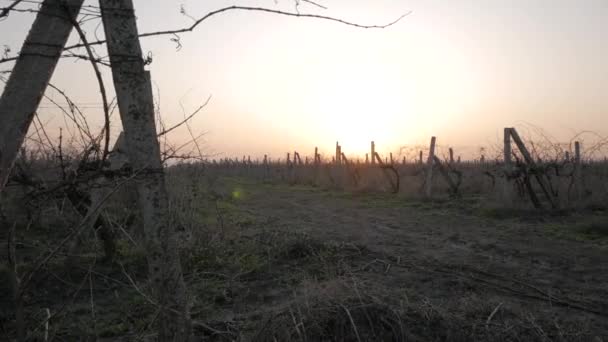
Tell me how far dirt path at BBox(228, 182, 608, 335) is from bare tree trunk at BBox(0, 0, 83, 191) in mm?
3206

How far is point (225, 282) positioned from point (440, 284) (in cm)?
215

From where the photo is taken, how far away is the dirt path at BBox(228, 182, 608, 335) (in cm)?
396

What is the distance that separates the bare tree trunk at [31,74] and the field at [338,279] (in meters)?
0.44

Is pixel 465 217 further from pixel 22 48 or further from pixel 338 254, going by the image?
pixel 22 48

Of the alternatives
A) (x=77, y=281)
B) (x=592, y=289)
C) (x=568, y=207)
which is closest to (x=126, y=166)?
(x=77, y=281)

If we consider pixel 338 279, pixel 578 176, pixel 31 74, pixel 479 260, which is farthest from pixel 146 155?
pixel 578 176

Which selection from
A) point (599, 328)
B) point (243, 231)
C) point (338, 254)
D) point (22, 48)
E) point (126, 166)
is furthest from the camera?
point (243, 231)

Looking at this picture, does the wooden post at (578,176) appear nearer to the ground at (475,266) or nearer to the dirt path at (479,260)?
the ground at (475,266)

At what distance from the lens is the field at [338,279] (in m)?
2.80

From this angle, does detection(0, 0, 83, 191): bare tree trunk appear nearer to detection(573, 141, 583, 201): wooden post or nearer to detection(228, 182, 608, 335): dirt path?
detection(228, 182, 608, 335): dirt path

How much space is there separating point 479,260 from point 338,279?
9.72 feet

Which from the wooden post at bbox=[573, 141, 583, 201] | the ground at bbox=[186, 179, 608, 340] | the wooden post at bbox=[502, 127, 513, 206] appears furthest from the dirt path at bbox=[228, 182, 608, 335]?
the wooden post at bbox=[573, 141, 583, 201]

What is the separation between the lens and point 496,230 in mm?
7977

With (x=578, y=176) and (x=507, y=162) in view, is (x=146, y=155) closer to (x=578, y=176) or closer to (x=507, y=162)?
(x=507, y=162)
